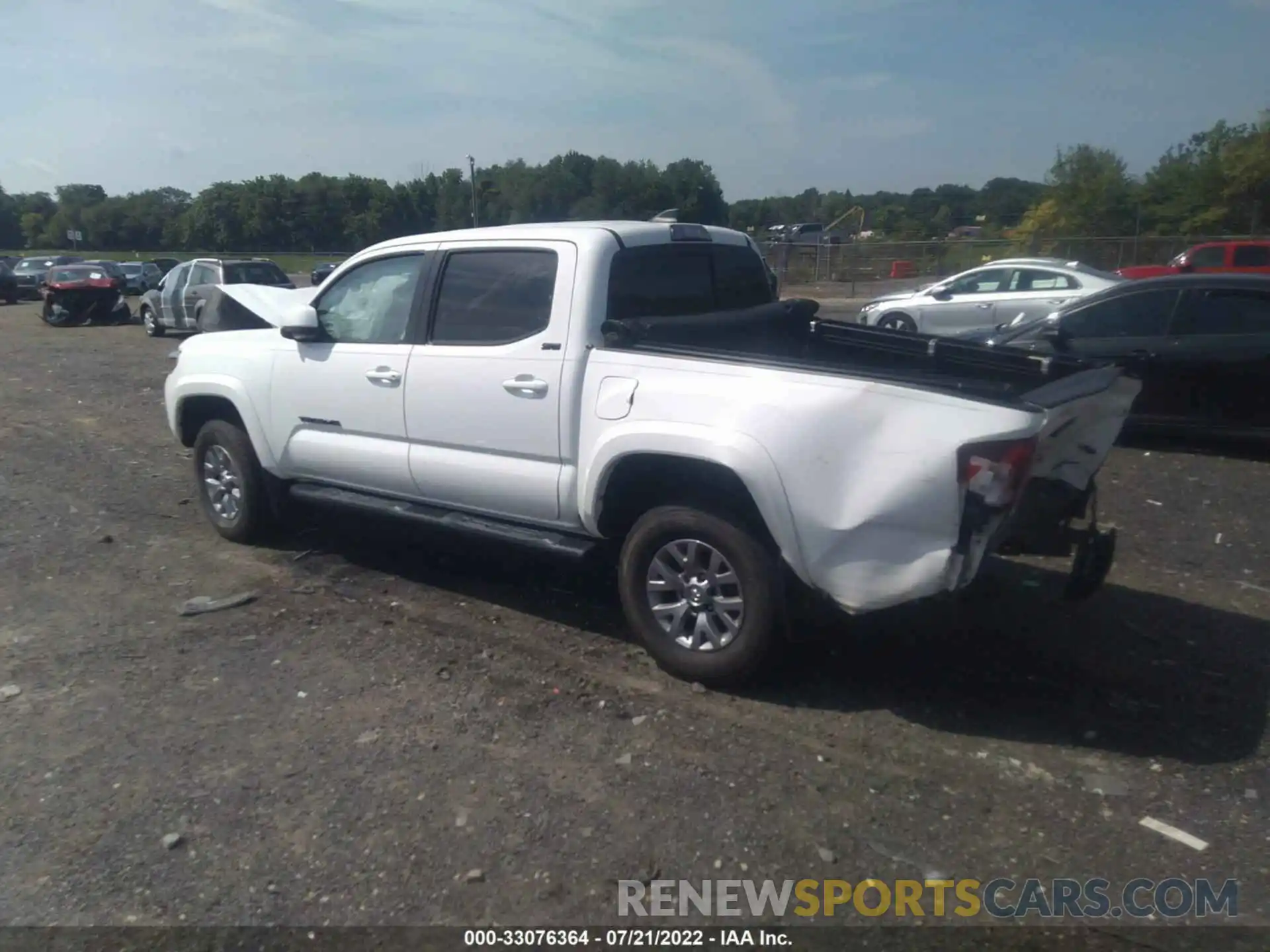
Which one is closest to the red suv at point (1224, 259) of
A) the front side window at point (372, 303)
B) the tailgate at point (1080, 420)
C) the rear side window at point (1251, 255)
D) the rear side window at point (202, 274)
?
the rear side window at point (1251, 255)

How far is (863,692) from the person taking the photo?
489 centimetres

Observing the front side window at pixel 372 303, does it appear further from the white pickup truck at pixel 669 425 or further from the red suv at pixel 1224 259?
the red suv at pixel 1224 259

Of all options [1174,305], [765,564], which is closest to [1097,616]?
[765,564]

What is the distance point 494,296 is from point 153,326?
19.6 m

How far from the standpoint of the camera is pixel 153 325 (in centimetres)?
2272

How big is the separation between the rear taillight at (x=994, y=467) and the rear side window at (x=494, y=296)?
2153 mm

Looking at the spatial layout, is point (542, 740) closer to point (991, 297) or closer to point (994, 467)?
point (994, 467)

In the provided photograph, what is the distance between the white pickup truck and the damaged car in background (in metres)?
21.1

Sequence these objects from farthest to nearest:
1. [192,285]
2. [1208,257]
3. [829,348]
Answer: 1. [1208,257]
2. [192,285]
3. [829,348]

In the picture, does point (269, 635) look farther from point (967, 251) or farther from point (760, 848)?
point (967, 251)

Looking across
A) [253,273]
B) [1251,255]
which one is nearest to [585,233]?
[253,273]

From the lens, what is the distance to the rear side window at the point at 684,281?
17.4ft

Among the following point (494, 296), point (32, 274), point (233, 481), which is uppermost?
point (494, 296)

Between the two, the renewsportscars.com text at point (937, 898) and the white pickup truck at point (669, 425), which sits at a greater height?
the white pickup truck at point (669, 425)
